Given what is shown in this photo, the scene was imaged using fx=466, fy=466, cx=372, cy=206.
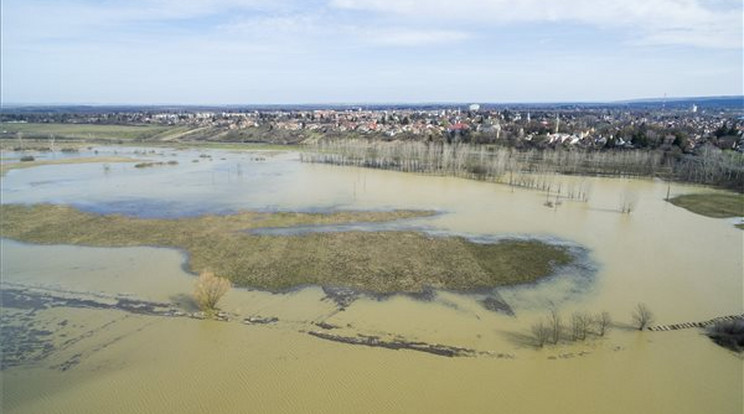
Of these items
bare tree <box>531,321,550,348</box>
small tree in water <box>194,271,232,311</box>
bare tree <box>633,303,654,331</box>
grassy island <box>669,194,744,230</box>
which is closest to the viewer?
bare tree <box>531,321,550,348</box>

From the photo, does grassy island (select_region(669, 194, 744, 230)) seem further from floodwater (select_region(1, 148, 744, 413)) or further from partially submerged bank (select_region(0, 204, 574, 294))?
partially submerged bank (select_region(0, 204, 574, 294))

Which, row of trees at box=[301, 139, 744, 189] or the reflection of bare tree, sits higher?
row of trees at box=[301, 139, 744, 189]

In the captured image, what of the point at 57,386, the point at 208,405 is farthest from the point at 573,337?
the point at 57,386

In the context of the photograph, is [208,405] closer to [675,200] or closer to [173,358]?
[173,358]

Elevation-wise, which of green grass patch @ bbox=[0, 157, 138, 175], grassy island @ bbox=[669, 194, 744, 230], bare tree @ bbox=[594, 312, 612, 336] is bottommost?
grassy island @ bbox=[669, 194, 744, 230]

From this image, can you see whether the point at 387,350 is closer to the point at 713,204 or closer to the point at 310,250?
the point at 310,250

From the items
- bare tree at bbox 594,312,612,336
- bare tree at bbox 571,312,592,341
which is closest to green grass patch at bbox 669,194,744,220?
bare tree at bbox 594,312,612,336

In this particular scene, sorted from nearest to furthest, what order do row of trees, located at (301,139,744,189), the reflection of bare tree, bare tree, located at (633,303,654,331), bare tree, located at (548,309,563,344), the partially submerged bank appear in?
bare tree, located at (548,309,563,344), bare tree, located at (633,303,654,331), the partially submerged bank, the reflection of bare tree, row of trees, located at (301,139,744,189)

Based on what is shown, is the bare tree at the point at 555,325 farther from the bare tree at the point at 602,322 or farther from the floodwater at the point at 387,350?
the bare tree at the point at 602,322
